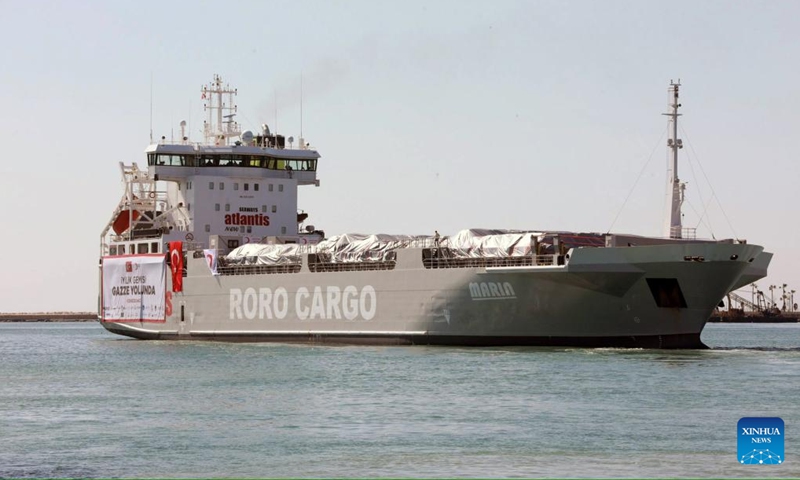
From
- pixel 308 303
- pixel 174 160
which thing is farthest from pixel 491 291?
pixel 174 160

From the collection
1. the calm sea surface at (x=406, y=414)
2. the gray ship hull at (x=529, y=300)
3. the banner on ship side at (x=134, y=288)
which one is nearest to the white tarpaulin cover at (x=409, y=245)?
the gray ship hull at (x=529, y=300)

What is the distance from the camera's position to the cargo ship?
3178 centimetres

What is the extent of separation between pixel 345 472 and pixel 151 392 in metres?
10.6

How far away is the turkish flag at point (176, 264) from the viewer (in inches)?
1791

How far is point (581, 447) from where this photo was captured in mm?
16703

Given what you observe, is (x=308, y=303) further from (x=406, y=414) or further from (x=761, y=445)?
(x=761, y=445)

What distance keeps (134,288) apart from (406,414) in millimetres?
30342

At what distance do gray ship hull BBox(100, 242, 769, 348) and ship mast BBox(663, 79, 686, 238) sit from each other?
2264mm

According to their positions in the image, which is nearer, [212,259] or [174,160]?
[212,259]

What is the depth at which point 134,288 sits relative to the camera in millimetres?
48656

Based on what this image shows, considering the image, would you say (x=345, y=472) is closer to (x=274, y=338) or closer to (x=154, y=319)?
(x=274, y=338)

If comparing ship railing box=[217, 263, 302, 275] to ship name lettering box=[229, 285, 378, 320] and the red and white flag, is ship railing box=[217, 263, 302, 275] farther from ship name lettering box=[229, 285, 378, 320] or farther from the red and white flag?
ship name lettering box=[229, 285, 378, 320]

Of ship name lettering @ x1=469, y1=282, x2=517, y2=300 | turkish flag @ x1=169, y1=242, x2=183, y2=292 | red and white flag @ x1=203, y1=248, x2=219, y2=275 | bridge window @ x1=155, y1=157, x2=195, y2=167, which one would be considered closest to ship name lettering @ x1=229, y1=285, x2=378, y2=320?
red and white flag @ x1=203, y1=248, x2=219, y2=275

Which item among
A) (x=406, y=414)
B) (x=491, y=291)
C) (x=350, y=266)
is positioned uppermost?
(x=350, y=266)
